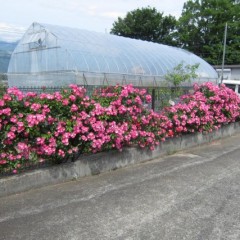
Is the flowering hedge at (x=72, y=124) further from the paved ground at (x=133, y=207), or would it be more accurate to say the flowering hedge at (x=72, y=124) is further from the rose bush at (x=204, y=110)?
the paved ground at (x=133, y=207)

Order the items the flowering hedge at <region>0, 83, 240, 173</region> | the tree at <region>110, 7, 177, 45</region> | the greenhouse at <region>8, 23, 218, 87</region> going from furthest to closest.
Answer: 1. the tree at <region>110, 7, 177, 45</region>
2. the greenhouse at <region>8, 23, 218, 87</region>
3. the flowering hedge at <region>0, 83, 240, 173</region>

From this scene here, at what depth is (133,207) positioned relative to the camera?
14.4 ft

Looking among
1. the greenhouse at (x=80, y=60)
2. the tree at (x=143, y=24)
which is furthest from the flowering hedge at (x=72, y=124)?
the tree at (x=143, y=24)

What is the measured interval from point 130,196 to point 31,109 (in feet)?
6.30

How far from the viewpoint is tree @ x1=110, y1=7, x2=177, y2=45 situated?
142ft

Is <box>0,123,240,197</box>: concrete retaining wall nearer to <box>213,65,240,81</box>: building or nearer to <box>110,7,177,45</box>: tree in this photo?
<box>213,65,240,81</box>: building

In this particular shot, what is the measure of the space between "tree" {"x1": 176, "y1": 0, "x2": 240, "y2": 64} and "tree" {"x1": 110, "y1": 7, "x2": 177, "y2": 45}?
3471mm

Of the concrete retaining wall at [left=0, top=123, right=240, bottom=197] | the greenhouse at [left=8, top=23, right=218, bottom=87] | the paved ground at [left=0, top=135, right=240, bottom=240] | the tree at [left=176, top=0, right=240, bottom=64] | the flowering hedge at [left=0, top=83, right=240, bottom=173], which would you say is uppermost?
the tree at [left=176, top=0, right=240, bottom=64]

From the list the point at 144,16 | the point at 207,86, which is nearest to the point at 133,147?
the point at 207,86

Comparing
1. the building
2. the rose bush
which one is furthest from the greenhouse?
the building

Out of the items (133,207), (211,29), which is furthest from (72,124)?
(211,29)

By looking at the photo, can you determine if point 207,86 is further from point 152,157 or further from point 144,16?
point 144,16

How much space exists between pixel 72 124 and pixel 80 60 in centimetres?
1213

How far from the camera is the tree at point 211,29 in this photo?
1751 inches
